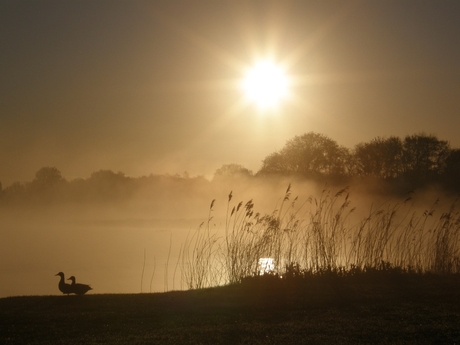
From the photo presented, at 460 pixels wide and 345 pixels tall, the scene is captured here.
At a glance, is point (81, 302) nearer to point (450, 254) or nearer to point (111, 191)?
point (450, 254)

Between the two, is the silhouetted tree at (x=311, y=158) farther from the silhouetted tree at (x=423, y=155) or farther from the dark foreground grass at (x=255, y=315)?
the dark foreground grass at (x=255, y=315)

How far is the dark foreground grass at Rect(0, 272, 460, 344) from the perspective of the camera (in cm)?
682

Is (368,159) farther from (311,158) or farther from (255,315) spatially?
(255,315)

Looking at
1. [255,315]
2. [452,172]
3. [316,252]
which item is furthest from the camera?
[452,172]

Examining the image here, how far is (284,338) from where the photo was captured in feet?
22.0

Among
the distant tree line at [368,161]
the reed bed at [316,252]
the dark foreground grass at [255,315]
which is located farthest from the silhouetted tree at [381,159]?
the dark foreground grass at [255,315]

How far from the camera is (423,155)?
4009cm

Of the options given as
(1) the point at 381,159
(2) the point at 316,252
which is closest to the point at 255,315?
(2) the point at 316,252

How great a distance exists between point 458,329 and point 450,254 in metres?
5.51

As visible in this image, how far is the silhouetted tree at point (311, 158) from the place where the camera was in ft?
134

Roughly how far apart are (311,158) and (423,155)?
27.1ft

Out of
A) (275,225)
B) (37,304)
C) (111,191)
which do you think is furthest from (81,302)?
(111,191)

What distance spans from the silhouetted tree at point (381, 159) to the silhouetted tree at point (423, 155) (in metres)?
0.52

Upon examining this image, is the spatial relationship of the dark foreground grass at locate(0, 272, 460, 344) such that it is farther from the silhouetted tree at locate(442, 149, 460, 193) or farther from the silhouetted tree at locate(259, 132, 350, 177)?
the silhouetted tree at locate(259, 132, 350, 177)
